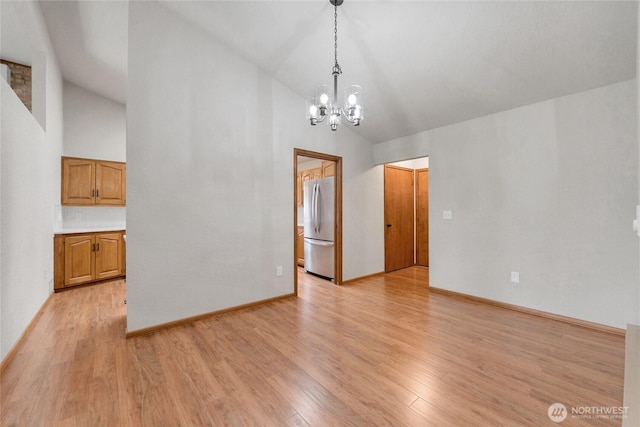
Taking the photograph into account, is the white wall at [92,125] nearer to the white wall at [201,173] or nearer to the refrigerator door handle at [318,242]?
the white wall at [201,173]

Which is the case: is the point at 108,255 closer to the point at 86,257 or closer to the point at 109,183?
the point at 86,257

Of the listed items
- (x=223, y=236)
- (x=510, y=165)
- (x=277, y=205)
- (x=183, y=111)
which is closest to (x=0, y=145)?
(x=183, y=111)

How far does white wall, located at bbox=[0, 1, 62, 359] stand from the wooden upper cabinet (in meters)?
0.36

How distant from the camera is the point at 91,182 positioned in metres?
4.27

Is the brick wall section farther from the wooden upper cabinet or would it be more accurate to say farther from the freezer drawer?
the freezer drawer

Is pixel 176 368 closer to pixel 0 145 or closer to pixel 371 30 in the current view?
pixel 0 145

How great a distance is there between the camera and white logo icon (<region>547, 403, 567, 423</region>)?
4.69 feet

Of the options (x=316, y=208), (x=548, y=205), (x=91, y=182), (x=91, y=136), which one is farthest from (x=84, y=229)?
(x=548, y=205)

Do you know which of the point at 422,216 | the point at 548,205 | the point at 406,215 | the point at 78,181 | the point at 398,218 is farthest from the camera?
the point at 422,216

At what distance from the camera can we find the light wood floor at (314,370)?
1.49 meters

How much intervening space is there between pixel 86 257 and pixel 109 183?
1254mm

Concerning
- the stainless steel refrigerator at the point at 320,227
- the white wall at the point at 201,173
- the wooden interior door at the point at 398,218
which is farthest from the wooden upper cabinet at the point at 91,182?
the wooden interior door at the point at 398,218

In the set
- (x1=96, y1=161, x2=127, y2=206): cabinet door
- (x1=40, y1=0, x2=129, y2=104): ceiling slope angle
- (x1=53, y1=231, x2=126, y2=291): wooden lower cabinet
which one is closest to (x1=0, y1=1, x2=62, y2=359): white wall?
(x1=40, y1=0, x2=129, y2=104): ceiling slope angle

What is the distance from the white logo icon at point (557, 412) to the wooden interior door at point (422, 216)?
398 cm
